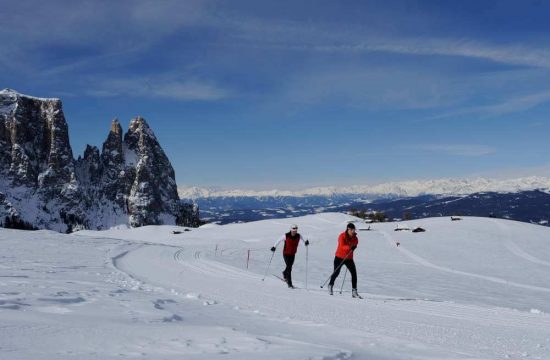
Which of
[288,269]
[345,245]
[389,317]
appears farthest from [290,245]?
[389,317]

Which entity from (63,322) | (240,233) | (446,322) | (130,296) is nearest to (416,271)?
(446,322)

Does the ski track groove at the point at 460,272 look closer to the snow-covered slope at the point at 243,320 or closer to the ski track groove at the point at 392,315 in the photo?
the snow-covered slope at the point at 243,320

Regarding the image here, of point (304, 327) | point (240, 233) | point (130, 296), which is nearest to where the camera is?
point (304, 327)

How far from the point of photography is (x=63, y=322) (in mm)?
7059

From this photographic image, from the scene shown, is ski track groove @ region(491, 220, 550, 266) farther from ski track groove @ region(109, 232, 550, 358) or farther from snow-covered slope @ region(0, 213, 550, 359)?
ski track groove @ region(109, 232, 550, 358)

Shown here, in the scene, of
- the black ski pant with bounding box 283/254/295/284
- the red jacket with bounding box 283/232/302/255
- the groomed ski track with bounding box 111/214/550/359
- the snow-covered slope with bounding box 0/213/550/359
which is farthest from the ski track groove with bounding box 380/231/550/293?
the black ski pant with bounding box 283/254/295/284

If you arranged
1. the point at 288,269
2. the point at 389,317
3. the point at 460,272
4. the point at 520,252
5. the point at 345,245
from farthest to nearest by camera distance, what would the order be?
the point at 520,252
the point at 460,272
the point at 288,269
the point at 345,245
the point at 389,317

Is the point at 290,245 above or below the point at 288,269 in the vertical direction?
above

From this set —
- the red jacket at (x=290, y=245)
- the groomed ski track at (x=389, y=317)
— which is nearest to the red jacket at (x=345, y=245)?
the groomed ski track at (x=389, y=317)

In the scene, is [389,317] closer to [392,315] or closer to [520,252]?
[392,315]

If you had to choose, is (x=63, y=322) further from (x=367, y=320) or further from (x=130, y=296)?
(x=367, y=320)

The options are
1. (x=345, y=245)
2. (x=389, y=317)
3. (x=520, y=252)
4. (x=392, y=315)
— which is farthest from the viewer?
(x=520, y=252)

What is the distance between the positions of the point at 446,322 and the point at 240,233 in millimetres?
63386

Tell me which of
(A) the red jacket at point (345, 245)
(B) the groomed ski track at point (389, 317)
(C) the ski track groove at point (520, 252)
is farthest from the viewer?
(C) the ski track groove at point (520, 252)
